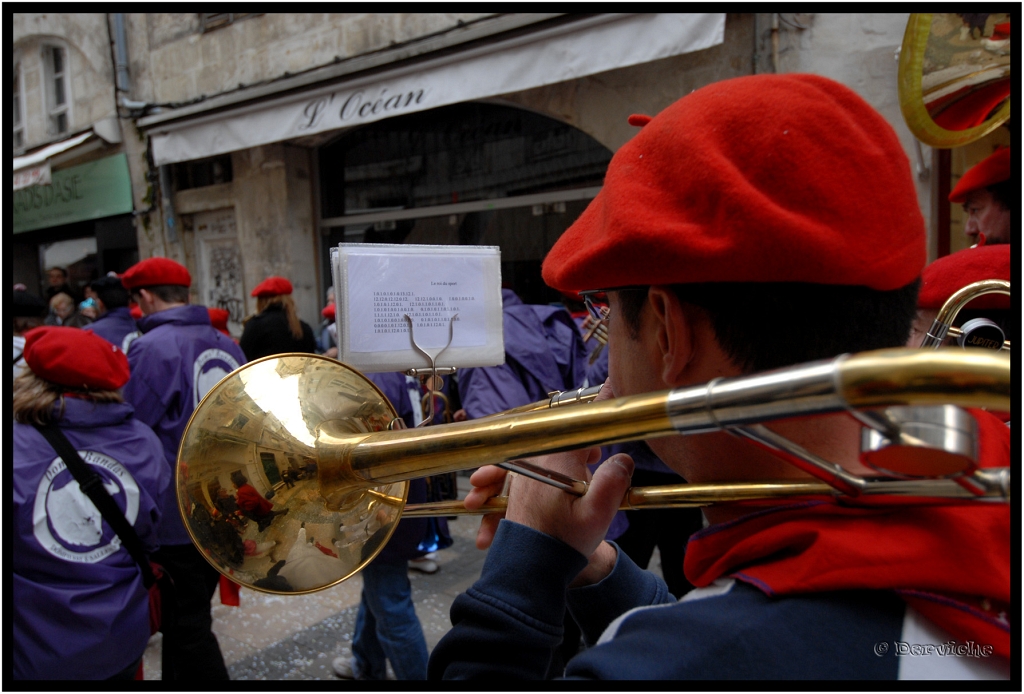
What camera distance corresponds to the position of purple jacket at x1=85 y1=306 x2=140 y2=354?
461cm

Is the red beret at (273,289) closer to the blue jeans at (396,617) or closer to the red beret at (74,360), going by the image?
the red beret at (74,360)

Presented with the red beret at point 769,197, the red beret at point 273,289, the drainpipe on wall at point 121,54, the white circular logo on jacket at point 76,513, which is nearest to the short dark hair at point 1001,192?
the red beret at point 769,197

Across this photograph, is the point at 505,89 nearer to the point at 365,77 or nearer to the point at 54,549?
the point at 365,77

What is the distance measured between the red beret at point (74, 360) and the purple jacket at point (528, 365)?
4.75ft

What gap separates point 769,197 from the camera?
29.0 inches

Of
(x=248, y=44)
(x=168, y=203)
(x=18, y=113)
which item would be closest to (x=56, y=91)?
(x=18, y=113)

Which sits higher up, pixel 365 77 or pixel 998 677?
pixel 365 77

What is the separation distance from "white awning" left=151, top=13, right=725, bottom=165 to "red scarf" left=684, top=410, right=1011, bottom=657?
3.87 m

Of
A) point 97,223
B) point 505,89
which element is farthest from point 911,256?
point 97,223

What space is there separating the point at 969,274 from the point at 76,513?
2812mm

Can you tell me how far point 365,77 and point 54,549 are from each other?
16.0 ft

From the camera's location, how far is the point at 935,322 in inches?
72.4

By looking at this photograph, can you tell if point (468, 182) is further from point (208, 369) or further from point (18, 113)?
point (18, 113)

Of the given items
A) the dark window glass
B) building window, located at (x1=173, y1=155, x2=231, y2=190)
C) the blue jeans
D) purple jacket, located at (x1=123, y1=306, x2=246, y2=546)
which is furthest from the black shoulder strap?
building window, located at (x1=173, y1=155, x2=231, y2=190)
